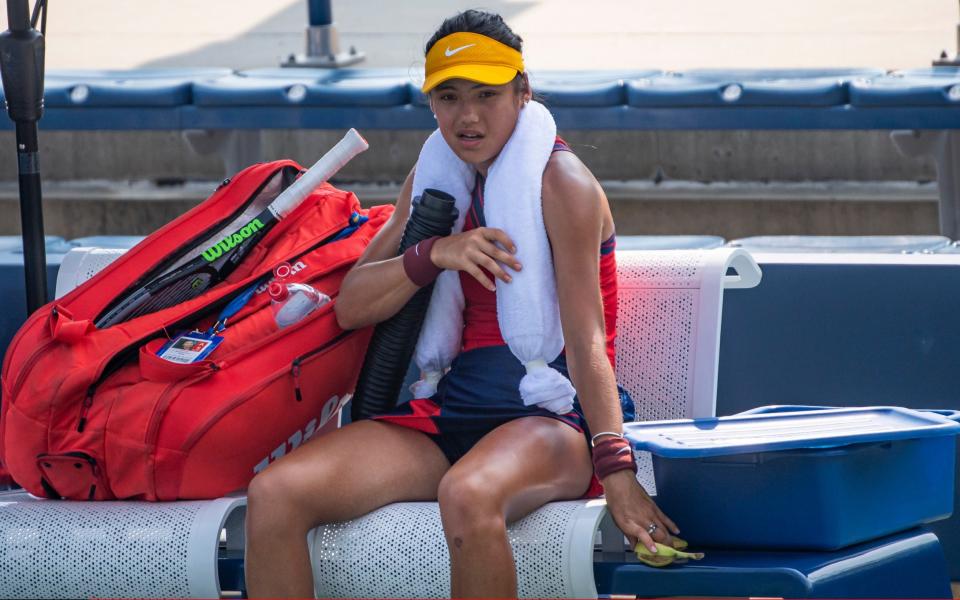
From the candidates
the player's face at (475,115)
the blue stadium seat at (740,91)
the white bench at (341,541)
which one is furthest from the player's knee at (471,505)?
the blue stadium seat at (740,91)

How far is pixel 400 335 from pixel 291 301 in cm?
23

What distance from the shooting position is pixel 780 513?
2.65 m

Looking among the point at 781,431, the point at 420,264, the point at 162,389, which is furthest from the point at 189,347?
the point at 781,431

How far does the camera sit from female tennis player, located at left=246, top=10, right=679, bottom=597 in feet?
8.68

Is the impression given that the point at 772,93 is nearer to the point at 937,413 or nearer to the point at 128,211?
the point at 937,413

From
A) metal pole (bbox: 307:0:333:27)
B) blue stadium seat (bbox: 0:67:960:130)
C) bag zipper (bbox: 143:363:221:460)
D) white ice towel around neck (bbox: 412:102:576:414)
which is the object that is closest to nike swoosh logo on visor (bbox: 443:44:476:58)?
white ice towel around neck (bbox: 412:102:576:414)

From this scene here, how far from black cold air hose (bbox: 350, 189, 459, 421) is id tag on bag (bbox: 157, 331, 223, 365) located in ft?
1.03

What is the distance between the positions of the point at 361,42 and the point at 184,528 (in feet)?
23.6

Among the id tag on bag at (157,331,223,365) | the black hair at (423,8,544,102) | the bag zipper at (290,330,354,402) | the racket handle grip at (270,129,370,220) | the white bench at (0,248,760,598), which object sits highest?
the black hair at (423,8,544,102)

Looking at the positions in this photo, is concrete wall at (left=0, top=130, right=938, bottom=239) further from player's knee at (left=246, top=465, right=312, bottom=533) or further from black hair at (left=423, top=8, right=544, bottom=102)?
player's knee at (left=246, top=465, right=312, bottom=533)

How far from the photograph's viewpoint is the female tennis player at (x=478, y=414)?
104 inches

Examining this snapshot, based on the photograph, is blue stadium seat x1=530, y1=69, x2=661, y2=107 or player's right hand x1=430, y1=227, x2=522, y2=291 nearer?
player's right hand x1=430, y1=227, x2=522, y2=291

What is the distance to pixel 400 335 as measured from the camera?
9.98 ft

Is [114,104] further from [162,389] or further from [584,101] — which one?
[162,389]
